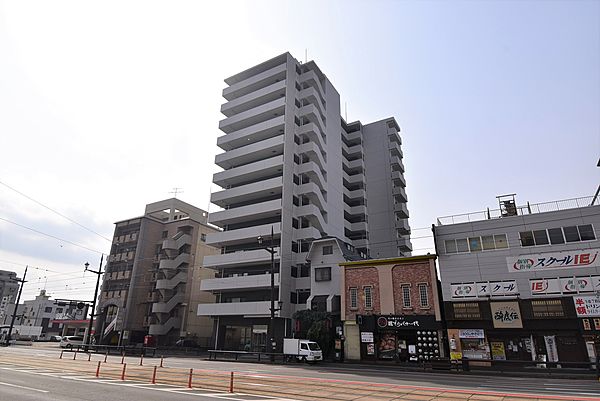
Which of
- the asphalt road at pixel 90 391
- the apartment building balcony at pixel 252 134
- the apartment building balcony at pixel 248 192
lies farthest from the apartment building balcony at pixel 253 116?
the asphalt road at pixel 90 391

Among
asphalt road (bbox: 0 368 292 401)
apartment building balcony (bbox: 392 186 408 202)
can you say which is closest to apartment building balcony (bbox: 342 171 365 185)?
apartment building balcony (bbox: 392 186 408 202)

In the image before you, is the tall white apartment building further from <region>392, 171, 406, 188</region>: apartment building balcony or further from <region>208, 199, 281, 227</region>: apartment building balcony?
<region>392, 171, 406, 188</region>: apartment building balcony

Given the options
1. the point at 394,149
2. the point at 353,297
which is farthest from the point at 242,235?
the point at 394,149

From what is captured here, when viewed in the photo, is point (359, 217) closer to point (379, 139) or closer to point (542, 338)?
point (379, 139)

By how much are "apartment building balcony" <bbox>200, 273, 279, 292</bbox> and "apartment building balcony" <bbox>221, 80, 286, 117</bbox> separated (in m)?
27.5

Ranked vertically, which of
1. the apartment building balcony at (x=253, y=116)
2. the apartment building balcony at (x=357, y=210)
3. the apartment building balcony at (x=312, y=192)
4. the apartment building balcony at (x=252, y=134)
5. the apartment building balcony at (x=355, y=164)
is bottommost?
the apartment building balcony at (x=312, y=192)

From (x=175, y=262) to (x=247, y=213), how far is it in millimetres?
19117

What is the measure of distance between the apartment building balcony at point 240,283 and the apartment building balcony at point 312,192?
12.3m

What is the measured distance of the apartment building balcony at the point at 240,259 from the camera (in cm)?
4391

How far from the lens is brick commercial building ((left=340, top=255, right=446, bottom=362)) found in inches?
1241

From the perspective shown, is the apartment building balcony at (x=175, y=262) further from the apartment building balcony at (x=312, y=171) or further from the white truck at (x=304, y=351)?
the white truck at (x=304, y=351)

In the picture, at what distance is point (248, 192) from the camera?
4947 centimetres

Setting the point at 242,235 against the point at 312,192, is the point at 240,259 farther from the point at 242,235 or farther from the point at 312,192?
the point at 312,192

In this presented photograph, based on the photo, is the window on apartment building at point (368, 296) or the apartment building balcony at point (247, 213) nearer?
the window on apartment building at point (368, 296)
